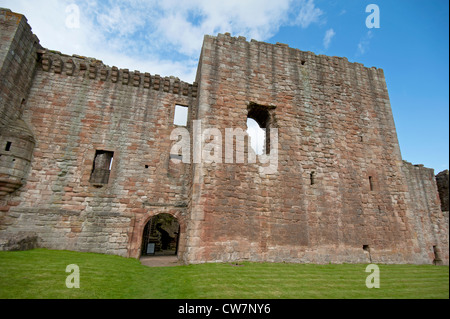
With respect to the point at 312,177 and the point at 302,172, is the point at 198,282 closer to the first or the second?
the point at 302,172

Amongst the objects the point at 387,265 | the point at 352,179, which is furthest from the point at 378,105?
the point at 387,265

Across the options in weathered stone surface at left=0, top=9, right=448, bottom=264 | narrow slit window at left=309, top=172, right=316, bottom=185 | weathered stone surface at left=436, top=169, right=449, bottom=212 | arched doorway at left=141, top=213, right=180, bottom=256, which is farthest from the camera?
arched doorway at left=141, top=213, right=180, bottom=256

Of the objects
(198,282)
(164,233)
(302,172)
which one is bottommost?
(198,282)

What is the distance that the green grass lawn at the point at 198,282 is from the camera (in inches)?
178

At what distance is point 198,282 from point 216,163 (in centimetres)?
430

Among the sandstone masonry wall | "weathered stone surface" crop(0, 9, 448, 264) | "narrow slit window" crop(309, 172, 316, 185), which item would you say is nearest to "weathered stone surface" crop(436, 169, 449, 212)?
"weathered stone surface" crop(0, 9, 448, 264)

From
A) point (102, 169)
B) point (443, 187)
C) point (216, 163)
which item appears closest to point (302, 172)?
point (216, 163)

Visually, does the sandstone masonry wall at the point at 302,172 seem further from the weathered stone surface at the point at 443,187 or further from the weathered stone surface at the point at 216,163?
the weathered stone surface at the point at 443,187

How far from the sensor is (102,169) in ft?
34.0

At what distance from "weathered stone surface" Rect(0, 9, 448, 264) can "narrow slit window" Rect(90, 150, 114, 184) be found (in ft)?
0.15

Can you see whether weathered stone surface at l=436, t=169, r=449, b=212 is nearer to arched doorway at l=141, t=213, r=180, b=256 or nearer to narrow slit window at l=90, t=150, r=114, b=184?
arched doorway at l=141, t=213, r=180, b=256

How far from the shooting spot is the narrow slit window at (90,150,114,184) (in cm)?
1006

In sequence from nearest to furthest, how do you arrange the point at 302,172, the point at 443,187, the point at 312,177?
the point at 302,172
the point at 312,177
the point at 443,187
